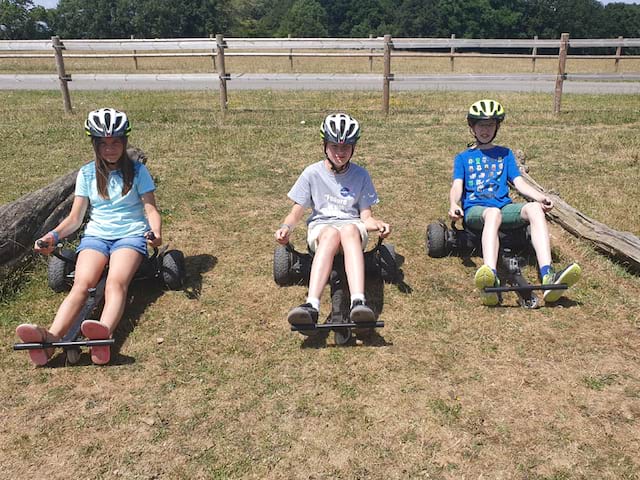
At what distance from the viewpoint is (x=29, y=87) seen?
1889cm

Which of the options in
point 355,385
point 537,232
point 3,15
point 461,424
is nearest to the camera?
point 461,424

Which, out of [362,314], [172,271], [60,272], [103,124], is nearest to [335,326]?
[362,314]

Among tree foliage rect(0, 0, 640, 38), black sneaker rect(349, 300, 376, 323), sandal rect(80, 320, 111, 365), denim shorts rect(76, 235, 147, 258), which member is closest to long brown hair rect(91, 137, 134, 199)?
denim shorts rect(76, 235, 147, 258)

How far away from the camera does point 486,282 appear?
4.46 meters

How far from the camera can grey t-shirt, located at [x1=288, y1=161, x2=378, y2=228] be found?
4.73 metres

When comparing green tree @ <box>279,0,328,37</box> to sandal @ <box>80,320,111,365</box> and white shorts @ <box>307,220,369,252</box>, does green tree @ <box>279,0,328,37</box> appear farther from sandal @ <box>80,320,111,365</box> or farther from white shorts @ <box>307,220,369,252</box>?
sandal @ <box>80,320,111,365</box>

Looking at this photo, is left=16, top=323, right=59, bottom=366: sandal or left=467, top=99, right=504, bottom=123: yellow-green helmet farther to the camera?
left=467, top=99, right=504, bottom=123: yellow-green helmet

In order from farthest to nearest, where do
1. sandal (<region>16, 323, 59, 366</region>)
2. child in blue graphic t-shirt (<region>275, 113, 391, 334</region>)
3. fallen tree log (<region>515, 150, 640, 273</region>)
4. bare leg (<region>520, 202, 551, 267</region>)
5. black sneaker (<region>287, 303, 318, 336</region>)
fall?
fallen tree log (<region>515, 150, 640, 273</region>)
bare leg (<region>520, 202, 551, 267</region>)
child in blue graphic t-shirt (<region>275, 113, 391, 334</region>)
black sneaker (<region>287, 303, 318, 336</region>)
sandal (<region>16, 323, 59, 366</region>)

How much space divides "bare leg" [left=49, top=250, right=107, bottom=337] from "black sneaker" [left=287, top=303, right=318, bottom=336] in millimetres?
1525

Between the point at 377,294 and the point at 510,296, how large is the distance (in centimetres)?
115

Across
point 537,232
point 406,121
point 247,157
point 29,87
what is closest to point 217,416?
point 537,232

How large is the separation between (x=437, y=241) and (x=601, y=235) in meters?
1.64

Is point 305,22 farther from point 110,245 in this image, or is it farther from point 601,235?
point 110,245

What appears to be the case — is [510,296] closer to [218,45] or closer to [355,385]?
[355,385]
